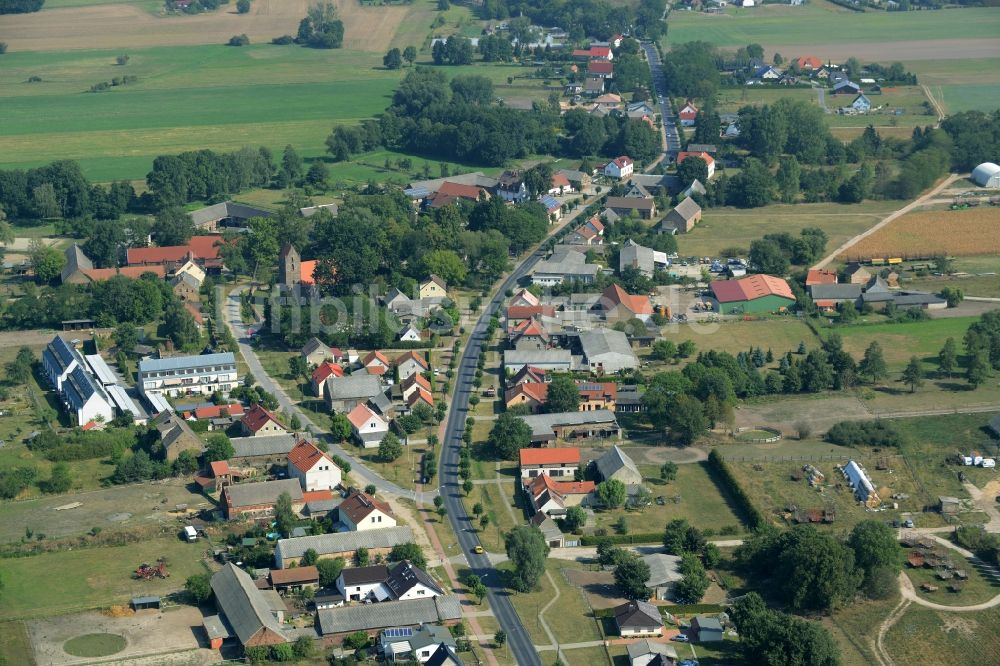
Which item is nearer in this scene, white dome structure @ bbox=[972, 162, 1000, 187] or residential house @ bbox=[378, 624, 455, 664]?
residential house @ bbox=[378, 624, 455, 664]

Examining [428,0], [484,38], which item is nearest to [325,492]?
[484,38]

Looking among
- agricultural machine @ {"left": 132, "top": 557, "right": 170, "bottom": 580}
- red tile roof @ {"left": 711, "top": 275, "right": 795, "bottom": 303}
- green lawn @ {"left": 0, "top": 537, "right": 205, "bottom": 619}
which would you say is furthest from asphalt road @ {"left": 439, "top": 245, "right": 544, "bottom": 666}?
red tile roof @ {"left": 711, "top": 275, "right": 795, "bottom": 303}

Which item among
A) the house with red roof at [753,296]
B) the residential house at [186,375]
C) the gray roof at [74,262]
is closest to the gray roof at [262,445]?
the residential house at [186,375]

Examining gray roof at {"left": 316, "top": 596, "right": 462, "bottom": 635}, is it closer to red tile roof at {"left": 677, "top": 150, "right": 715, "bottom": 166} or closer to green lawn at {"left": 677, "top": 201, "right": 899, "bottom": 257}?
green lawn at {"left": 677, "top": 201, "right": 899, "bottom": 257}

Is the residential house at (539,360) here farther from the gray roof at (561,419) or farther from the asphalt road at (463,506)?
the gray roof at (561,419)

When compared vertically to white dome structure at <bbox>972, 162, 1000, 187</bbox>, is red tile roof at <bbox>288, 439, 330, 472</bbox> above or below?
below

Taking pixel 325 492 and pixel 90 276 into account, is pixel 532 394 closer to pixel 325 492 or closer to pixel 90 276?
pixel 325 492
